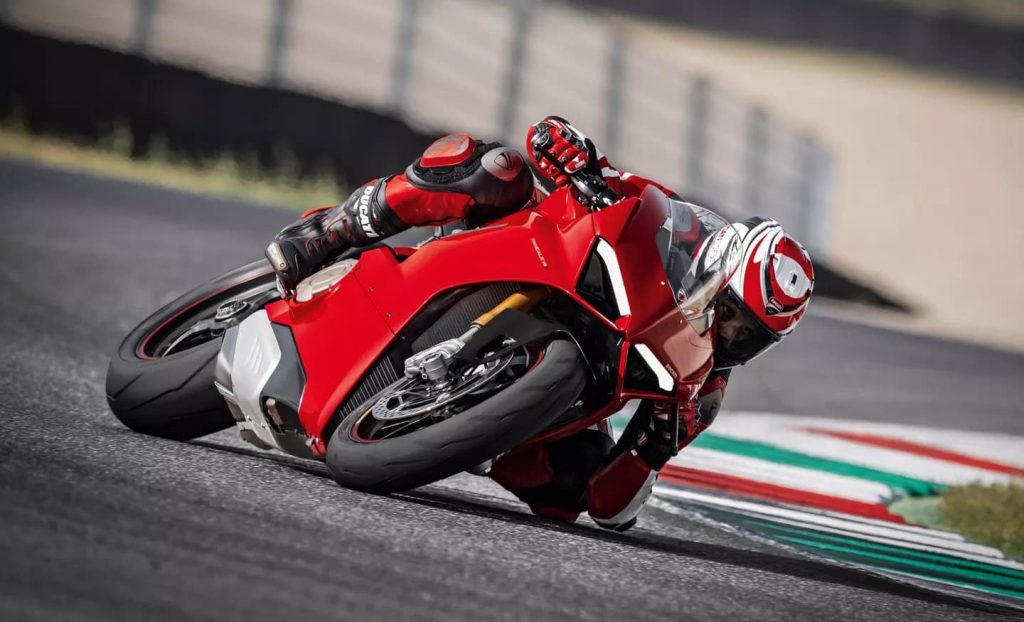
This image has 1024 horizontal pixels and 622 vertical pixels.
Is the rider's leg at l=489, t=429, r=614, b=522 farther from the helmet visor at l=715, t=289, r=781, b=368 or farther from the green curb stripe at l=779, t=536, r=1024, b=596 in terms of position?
the green curb stripe at l=779, t=536, r=1024, b=596

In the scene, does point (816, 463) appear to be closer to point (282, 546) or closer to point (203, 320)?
Answer: point (203, 320)

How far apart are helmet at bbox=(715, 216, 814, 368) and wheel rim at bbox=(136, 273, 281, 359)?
1721mm

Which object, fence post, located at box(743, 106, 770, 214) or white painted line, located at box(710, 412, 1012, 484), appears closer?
white painted line, located at box(710, 412, 1012, 484)

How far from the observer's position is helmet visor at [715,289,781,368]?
4664 millimetres

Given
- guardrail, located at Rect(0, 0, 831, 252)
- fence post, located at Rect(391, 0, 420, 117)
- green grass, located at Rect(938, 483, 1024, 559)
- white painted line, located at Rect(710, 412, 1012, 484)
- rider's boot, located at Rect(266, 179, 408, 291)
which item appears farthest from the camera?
fence post, located at Rect(391, 0, 420, 117)

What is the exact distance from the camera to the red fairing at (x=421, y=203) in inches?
192

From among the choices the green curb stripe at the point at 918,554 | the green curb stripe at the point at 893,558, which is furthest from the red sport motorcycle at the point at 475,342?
the green curb stripe at the point at 918,554

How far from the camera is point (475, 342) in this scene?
453cm

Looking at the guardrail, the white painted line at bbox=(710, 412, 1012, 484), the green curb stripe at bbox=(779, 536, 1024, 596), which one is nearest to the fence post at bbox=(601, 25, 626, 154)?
the guardrail

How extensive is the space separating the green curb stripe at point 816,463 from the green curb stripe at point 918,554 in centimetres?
148

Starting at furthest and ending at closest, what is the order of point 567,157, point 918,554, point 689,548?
point 918,554
point 689,548
point 567,157

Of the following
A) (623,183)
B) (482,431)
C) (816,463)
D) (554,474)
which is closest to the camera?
(482,431)

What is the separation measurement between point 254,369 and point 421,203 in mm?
781

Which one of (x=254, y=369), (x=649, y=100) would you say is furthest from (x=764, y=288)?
(x=649, y=100)
